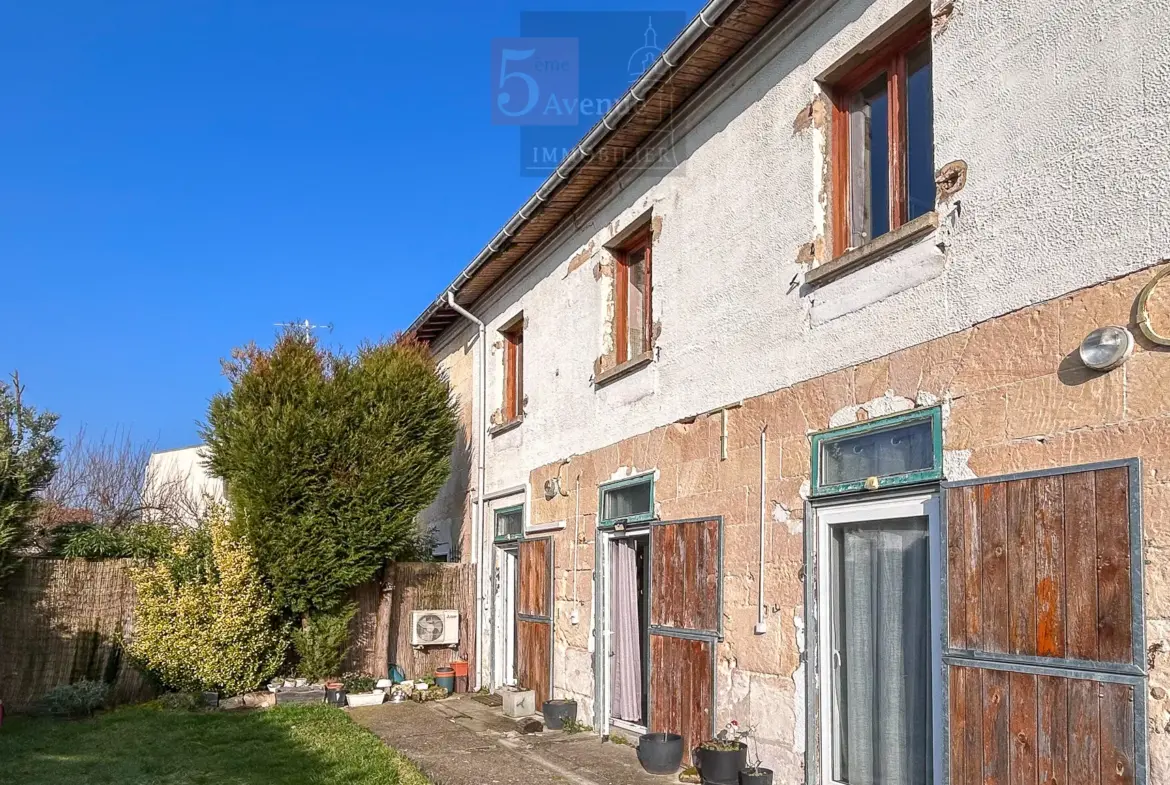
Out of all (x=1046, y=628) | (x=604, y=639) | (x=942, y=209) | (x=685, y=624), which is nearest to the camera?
(x=1046, y=628)

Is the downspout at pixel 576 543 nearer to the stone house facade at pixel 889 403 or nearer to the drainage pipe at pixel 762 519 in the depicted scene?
the stone house facade at pixel 889 403

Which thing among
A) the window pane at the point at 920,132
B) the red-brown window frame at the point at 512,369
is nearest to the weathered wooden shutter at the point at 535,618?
the red-brown window frame at the point at 512,369

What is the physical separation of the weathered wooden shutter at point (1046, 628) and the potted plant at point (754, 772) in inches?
64.9

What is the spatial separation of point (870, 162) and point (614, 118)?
284 centimetres

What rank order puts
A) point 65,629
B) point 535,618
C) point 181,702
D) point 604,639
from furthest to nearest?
point 65,629, point 181,702, point 535,618, point 604,639

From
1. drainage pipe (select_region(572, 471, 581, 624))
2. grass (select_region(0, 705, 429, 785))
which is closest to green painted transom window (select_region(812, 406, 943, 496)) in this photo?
grass (select_region(0, 705, 429, 785))

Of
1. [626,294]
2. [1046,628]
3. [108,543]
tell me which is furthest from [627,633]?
[108,543]

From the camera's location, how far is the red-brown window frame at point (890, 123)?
596 cm

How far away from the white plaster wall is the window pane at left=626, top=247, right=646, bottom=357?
0.28 m

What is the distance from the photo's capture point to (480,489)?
43.2 feet

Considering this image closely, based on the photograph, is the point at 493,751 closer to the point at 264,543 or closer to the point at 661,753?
the point at 661,753

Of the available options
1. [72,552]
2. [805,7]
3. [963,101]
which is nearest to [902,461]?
[963,101]

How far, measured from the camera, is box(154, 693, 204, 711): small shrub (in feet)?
36.4

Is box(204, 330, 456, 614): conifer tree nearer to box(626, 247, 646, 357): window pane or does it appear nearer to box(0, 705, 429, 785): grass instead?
box(0, 705, 429, 785): grass
